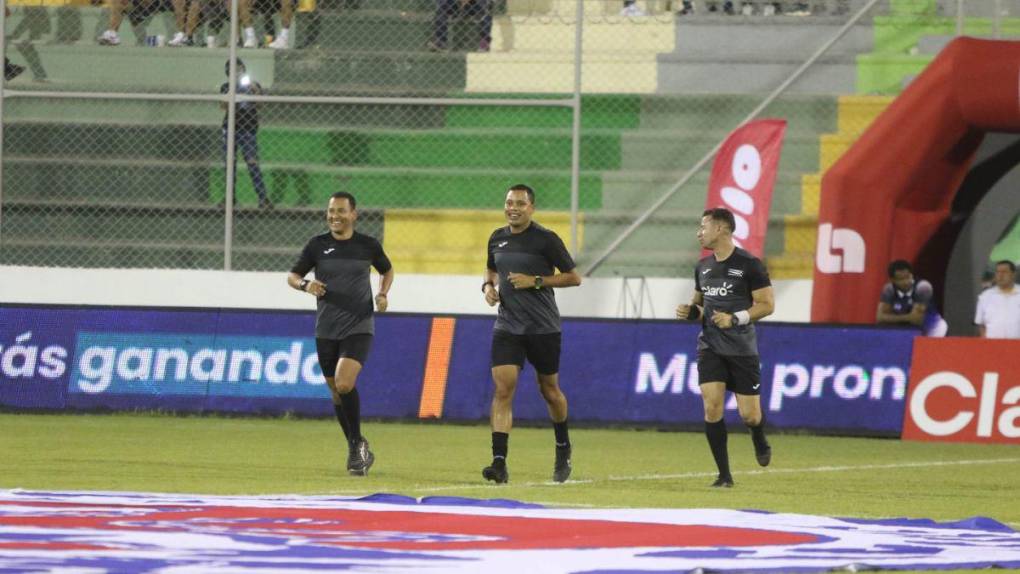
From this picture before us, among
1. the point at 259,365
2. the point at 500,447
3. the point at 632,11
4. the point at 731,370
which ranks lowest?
the point at 259,365

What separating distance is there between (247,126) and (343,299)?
35.8 ft

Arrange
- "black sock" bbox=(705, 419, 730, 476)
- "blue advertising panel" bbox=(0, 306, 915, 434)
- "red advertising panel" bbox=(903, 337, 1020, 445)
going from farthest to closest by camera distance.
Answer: "blue advertising panel" bbox=(0, 306, 915, 434), "red advertising panel" bbox=(903, 337, 1020, 445), "black sock" bbox=(705, 419, 730, 476)

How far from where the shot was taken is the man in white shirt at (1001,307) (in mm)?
23172

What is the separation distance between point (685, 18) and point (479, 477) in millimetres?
13801

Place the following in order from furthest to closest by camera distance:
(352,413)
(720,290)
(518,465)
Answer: (518,465) → (352,413) → (720,290)

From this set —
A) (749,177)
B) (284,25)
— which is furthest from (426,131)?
(749,177)

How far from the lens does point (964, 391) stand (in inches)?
816

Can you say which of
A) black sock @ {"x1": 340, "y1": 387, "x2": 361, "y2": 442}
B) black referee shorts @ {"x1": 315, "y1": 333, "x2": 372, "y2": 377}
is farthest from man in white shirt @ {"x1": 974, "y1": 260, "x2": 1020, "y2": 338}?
black sock @ {"x1": 340, "y1": 387, "x2": 361, "y2": 442}

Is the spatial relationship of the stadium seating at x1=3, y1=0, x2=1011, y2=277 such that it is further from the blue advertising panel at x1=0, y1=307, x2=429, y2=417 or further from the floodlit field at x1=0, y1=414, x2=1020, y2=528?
the floodlit field at x1=0, y1=414, x2=1020, y2=528

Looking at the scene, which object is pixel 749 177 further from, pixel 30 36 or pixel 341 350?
pixel 30 36

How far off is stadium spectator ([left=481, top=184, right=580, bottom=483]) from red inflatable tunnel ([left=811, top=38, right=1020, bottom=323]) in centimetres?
882

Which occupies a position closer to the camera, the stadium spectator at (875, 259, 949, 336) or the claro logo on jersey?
the claro logo on jersey

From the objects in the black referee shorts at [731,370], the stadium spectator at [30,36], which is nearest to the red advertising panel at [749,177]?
the black referee shorts at [731,370]

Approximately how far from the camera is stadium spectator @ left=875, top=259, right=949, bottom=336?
74.5 feet
